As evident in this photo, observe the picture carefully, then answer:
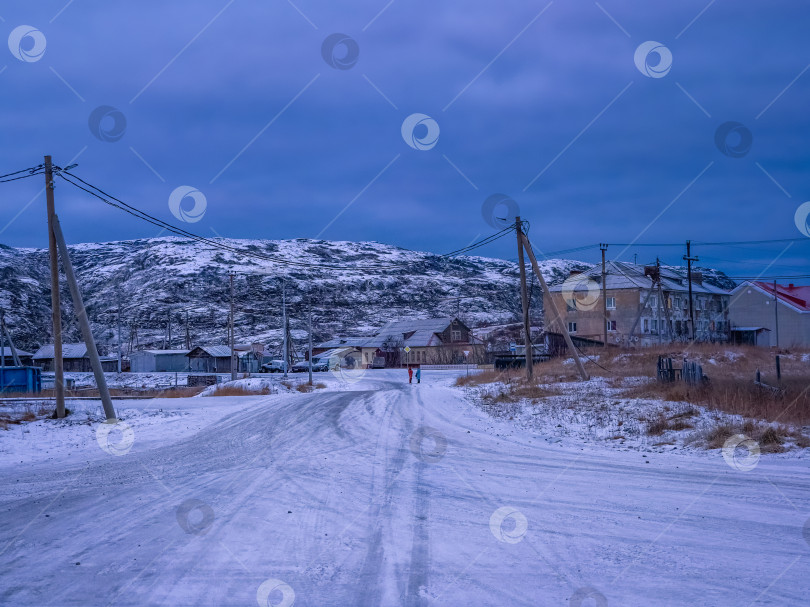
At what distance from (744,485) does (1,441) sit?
15.5 meters

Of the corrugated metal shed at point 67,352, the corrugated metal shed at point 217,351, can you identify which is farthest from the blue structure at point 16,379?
the corrugated metal shed at point 67,352

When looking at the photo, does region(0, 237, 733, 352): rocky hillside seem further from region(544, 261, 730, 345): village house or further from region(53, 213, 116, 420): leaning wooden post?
region(53, 213, 116, 420): leaning wooden post

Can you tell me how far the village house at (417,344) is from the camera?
9269 cm

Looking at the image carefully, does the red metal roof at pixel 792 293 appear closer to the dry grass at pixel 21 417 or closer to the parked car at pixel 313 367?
the parked car at pixel 313 367

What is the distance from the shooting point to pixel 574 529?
7223mm

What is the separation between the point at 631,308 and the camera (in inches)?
3039

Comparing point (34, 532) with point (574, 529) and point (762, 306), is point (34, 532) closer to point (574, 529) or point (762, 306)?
point (574, 529)

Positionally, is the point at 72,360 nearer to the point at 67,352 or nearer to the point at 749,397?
the point at 67,352

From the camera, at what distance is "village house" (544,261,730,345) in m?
77.0

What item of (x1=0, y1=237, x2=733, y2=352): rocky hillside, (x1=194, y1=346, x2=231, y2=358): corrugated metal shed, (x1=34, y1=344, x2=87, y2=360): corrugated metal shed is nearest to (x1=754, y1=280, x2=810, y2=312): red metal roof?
(x1=0, y1=237, x2=733, y2=352): rocky hillside

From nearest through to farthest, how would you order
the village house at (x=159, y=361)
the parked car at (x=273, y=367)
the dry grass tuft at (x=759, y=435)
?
the dry grass tuft at (x=759, y=435) < the parked car at (x=273, y=367) < the village house at (x=159, y=361)

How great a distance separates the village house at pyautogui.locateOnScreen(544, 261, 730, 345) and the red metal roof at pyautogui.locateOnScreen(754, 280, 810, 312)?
6.76 metres

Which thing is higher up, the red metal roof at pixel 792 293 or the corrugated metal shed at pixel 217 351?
the red metal roof at pixel 792 293

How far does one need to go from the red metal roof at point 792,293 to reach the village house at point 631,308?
6.76 meters
